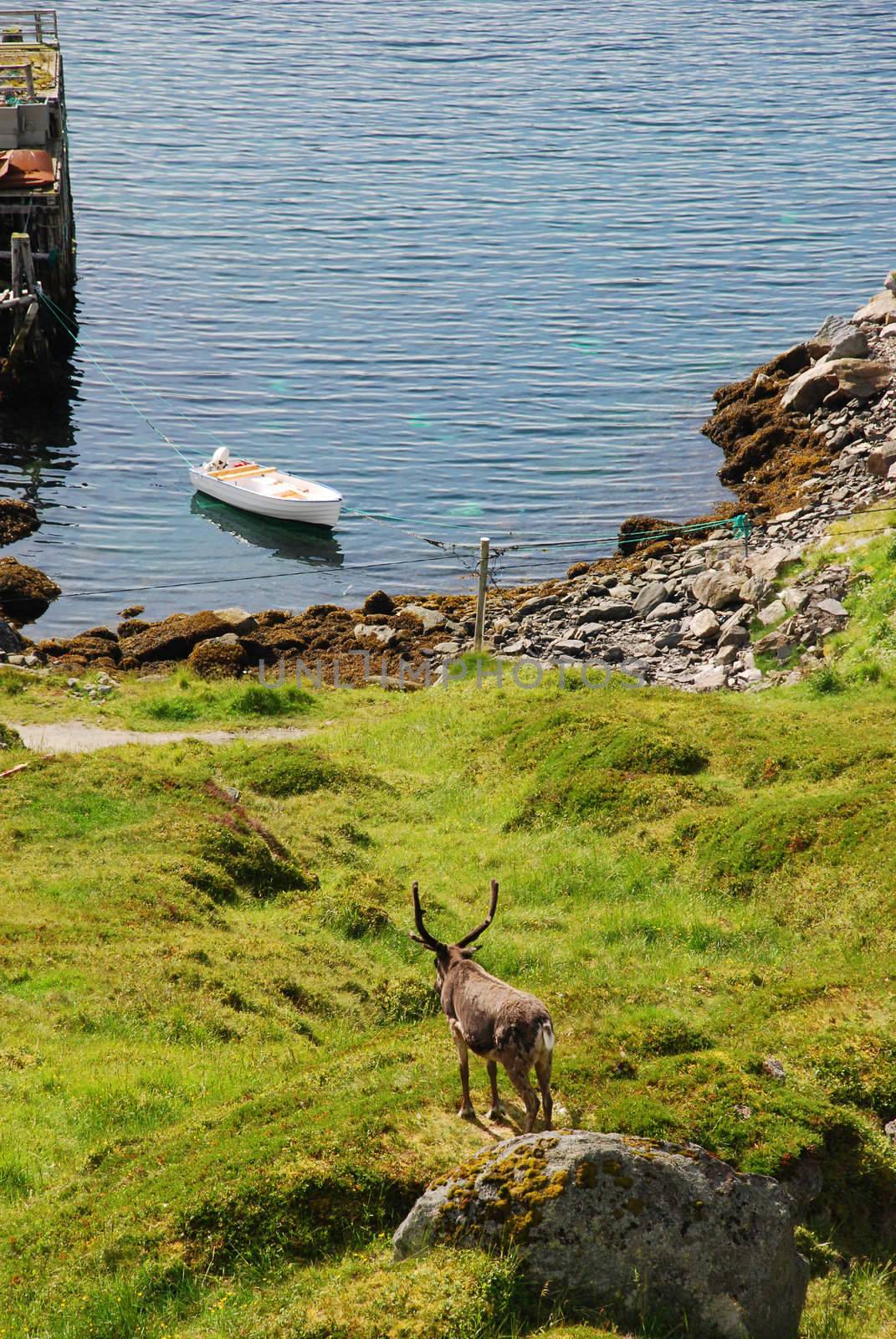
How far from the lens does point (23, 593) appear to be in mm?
42438

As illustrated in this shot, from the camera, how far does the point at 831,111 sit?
107625 millimetres

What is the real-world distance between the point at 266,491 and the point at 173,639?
480 inches

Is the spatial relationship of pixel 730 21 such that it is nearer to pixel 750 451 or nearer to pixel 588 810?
pixel 750 451

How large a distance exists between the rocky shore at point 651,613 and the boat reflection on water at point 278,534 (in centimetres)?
544

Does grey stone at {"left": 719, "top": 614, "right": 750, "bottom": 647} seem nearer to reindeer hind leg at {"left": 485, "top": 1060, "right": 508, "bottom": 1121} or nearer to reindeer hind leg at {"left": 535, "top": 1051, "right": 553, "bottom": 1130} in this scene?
reindeer hind leg at {"left": 485, "top": 1060, "right": 508, "bottom": 1121}

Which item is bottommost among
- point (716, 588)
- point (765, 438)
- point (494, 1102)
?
point (494, 1102)

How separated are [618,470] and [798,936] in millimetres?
38854

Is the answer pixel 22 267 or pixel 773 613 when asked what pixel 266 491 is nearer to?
pixel 22 267

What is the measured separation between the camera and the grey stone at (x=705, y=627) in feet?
115

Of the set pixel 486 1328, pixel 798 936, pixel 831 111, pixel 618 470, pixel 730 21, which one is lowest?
pixel 798 936

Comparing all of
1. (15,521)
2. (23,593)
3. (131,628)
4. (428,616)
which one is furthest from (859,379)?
(15,521)

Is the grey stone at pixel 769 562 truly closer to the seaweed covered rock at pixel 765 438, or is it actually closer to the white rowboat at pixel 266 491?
the seaweed covered rock at pixel 765 438

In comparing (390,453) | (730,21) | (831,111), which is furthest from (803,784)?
(730,21)

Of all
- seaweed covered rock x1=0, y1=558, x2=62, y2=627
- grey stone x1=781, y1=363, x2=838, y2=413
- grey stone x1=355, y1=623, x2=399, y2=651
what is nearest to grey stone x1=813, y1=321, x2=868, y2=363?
grey stone x1=781, y1=363, x2=838, y2=413
